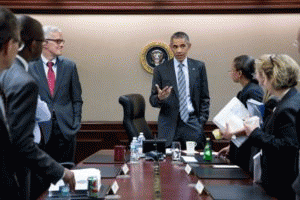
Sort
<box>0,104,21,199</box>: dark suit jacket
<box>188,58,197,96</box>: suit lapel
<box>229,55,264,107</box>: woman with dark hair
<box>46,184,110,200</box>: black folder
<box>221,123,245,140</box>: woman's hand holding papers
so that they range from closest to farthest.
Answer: <box>0,104,21,199</box>: dark suit jacket < <box>46,184,110,200</box>: black folder < <box>221,123,245,140</box>: woman's hand holding papers < <box>229,55,264,107</box>: woman with dark hair < <box>188,58,197,96</box>: suit lapel

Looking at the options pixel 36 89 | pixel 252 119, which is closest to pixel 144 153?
pixel 252 119

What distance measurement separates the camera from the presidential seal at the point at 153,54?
655cm

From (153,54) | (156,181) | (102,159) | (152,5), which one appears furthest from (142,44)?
(156,181)

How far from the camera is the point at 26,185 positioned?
7.75 ft

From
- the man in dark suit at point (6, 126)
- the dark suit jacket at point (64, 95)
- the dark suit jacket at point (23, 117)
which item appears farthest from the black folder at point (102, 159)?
the man in dark suit at point (6, 126)

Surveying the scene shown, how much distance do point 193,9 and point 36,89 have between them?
4.48 meters

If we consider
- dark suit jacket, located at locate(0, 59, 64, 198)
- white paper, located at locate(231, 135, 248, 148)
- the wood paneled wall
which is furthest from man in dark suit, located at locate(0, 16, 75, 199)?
the wood paneled wall

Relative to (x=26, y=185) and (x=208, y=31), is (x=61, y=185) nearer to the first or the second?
(x=26, y=185)

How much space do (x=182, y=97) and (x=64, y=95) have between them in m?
1.23

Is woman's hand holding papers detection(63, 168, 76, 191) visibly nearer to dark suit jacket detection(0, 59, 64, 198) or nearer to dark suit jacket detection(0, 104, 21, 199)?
dark suit jacket detection(0, 59, 64, 198)

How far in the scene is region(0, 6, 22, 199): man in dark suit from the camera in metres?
1.69

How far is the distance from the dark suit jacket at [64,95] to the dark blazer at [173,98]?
800mm

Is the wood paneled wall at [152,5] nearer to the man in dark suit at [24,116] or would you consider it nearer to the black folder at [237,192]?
the black folder at [237,192]

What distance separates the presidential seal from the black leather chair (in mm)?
1481
